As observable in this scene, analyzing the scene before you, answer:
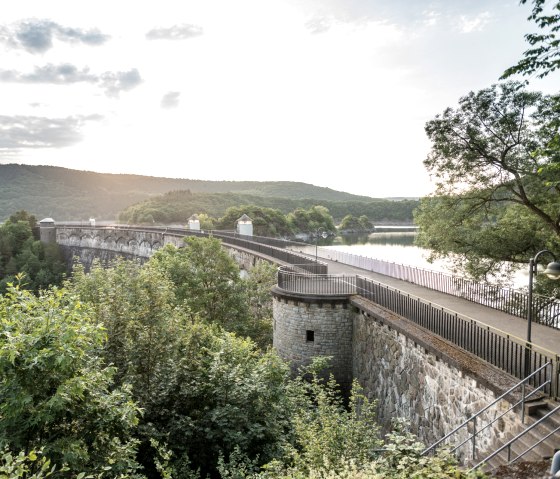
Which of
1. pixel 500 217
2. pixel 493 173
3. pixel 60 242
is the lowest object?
pixel 60 242

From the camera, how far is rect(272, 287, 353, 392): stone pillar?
54.1ft

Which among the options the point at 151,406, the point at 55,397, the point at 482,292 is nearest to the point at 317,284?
the point at 482,292

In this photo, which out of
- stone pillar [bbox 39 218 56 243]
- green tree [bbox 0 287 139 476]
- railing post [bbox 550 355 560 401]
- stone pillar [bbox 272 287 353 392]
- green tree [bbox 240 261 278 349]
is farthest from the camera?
stone pillar [bbox 39 218 56 243]

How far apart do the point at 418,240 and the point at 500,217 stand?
14.1 feet

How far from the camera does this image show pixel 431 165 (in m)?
20.6

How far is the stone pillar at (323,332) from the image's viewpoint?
16.5 meters

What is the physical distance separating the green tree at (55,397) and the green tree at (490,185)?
17363 millimetres

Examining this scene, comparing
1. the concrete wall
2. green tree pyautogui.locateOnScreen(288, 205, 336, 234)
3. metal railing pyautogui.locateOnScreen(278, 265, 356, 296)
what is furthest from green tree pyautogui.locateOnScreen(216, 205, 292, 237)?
the concrete wall

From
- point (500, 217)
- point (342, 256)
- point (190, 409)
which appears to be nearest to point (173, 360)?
point (190, 409)

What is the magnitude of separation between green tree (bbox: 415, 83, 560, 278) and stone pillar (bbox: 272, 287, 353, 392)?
764 centimetres

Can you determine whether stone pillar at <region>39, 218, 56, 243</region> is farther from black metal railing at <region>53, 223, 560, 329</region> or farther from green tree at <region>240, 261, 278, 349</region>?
green tree at <region>240, 261, 278, 349</region>

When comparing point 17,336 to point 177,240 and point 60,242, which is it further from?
point 60,242

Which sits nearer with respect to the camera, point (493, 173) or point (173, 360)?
point (173, 360)

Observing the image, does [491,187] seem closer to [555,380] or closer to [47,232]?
[555,380]
